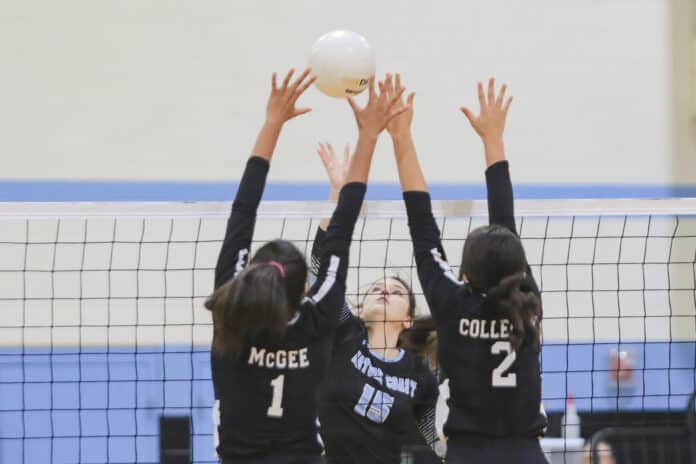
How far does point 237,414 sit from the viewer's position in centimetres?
276

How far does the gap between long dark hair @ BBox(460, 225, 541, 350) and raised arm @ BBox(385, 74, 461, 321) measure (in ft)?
0.31

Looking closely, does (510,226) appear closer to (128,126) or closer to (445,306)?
(445,306)

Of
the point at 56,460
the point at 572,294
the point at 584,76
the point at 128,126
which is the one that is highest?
the point at 584,76

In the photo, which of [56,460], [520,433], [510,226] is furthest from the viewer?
[56,460]

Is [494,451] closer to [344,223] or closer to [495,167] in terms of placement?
[344,223]

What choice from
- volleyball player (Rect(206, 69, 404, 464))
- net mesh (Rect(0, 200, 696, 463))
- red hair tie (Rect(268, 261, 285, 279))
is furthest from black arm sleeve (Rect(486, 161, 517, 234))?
net mesh (Rect(0, 200, 696, 463))

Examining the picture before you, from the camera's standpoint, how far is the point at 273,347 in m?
2.77

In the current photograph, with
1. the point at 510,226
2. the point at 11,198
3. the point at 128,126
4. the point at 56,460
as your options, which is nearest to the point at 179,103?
the point at 128,126

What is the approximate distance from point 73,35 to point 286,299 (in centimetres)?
507

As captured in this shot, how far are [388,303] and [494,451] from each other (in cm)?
143

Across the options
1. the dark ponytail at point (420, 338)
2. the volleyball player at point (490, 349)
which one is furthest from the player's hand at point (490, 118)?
the dark ponytail at point (420, 338)

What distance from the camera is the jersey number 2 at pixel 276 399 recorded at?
275 centimetres

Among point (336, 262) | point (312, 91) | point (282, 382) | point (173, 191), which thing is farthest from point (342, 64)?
point (173, 191)

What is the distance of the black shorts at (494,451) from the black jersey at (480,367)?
0.07ft
